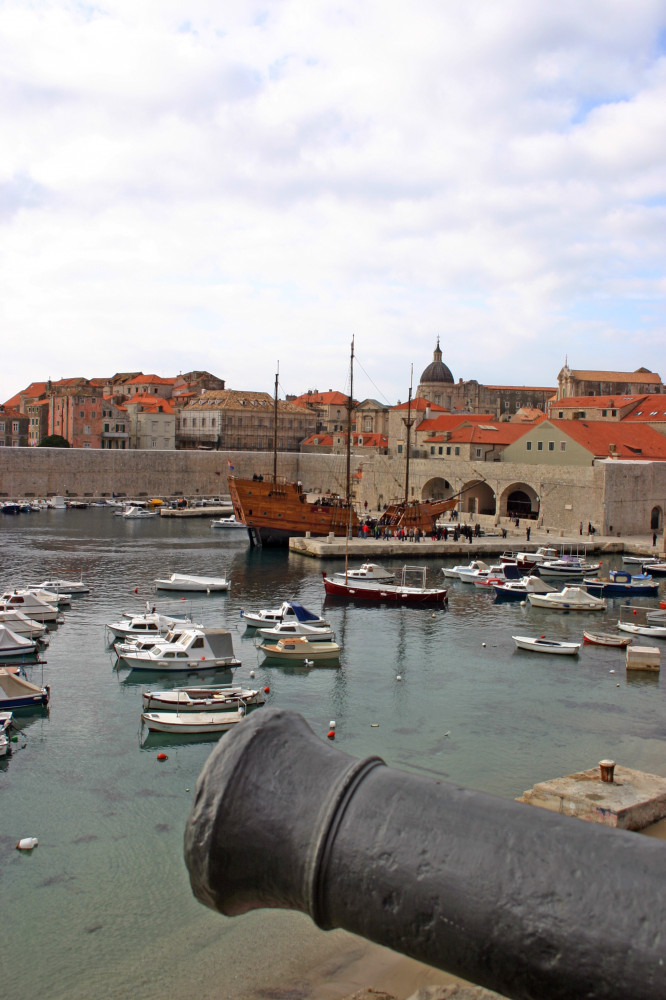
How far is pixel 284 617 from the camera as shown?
19.5 m

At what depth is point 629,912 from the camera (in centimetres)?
165

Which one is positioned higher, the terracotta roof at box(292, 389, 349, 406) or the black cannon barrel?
the terracotta roof at box(292, 389, 349, 406)

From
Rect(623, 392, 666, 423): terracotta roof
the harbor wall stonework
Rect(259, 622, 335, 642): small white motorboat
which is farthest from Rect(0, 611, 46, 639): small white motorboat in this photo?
Rect(623, 392, 666, 423): terracotta roof

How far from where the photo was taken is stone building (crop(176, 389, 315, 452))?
64.7m

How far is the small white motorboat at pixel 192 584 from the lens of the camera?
24.2 metres

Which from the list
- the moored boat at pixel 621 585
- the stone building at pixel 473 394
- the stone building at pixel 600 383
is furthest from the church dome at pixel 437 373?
the moored boat at pixel 621 585

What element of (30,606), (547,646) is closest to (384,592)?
(547,646)

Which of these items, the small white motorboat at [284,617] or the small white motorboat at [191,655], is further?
the small white motorboat at [284,617]

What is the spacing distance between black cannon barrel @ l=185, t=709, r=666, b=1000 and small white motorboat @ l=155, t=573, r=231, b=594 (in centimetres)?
2246

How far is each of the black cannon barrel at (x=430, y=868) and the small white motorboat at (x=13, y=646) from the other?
52.3ft

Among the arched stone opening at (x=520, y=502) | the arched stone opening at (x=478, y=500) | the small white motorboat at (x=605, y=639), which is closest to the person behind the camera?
the small white motorboat at (x=605, y=639)

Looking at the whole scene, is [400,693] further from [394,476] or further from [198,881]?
[394,476]

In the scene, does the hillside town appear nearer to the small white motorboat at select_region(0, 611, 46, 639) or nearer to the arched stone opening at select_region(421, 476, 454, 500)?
the arched stone opening at select_region(421, 476, 454, 500)

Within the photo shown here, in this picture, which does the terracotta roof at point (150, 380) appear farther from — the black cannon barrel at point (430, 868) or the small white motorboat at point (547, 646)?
the black cannon barrel at point (430, 868)
